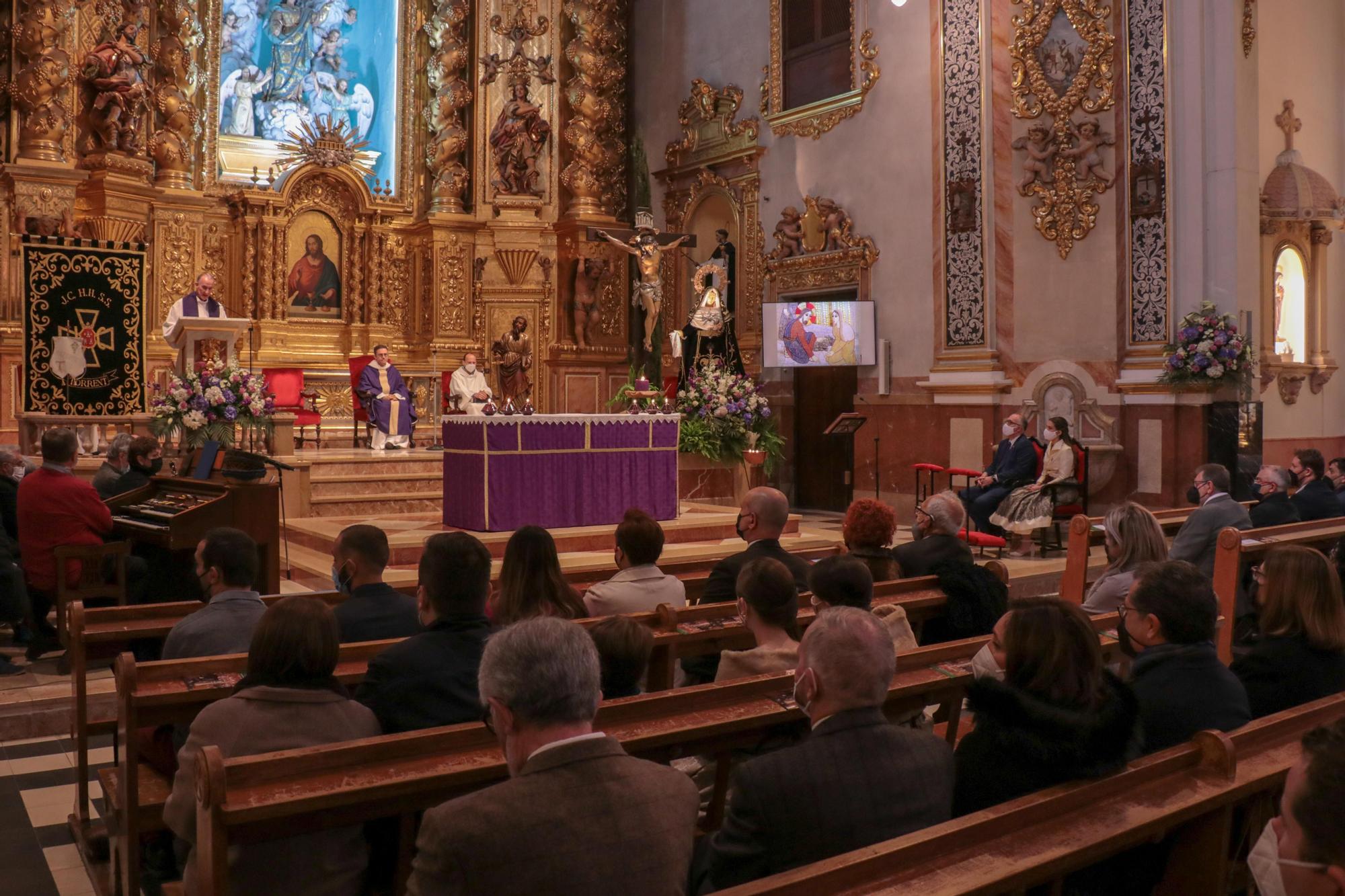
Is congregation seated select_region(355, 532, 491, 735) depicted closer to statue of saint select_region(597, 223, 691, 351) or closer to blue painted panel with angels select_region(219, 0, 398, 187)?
statue of saint select_region(597, 223, 691, 351)

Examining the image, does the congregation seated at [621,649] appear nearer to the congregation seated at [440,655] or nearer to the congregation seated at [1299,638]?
the congregation seated at [440,655]

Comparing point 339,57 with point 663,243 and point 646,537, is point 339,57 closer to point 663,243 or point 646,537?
point 663,243

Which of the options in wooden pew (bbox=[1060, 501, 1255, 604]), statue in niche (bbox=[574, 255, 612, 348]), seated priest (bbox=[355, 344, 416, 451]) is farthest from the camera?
statue in niche (bbox=[574, 255, 612, 348])

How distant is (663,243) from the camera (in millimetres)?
13922

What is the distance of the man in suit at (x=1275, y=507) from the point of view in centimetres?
714

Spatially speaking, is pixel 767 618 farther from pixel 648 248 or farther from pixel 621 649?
pixel 648 248

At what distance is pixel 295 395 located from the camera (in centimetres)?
1352

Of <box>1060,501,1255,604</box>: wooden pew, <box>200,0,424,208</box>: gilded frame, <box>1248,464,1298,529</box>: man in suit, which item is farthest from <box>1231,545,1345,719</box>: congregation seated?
<box>200,0,424,208</box>: gilded frame

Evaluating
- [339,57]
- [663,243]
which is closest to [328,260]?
[339,57]

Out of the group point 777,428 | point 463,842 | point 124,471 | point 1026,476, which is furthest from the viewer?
point 777,428

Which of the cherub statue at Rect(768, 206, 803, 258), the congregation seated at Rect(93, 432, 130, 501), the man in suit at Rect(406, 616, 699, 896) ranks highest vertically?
the cherub statue at Rect(768, 206, 803, 258)

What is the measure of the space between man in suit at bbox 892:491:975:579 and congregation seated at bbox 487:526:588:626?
5.92 feet

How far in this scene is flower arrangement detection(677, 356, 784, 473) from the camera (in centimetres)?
1217

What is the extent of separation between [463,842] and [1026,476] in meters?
9.03
